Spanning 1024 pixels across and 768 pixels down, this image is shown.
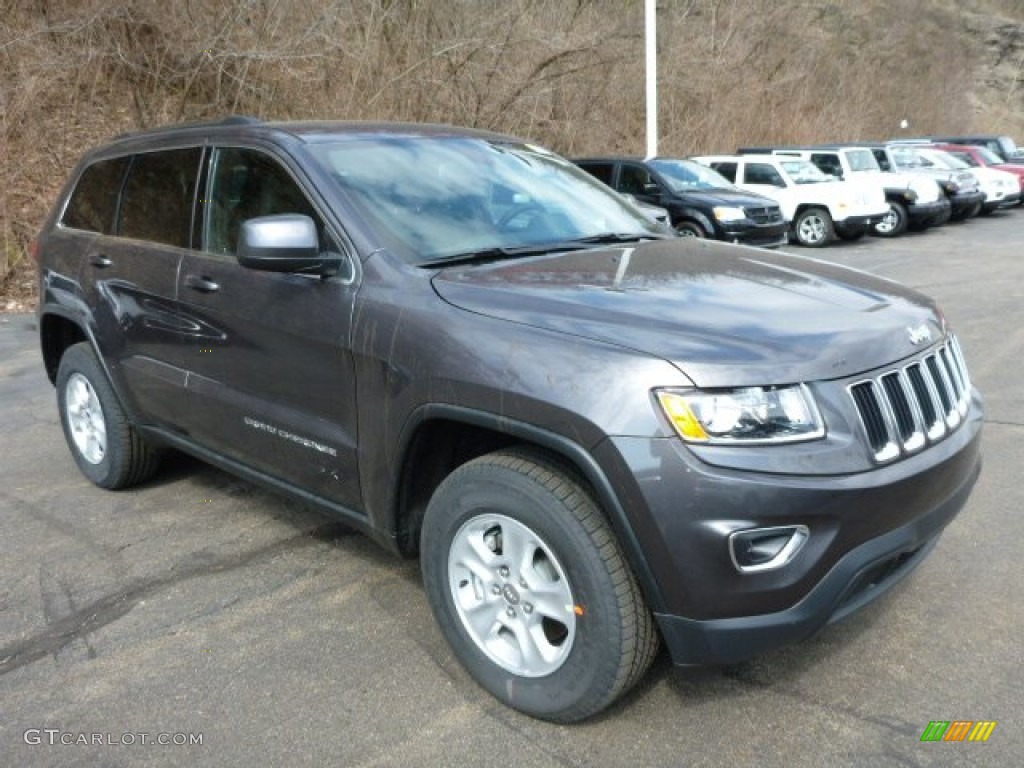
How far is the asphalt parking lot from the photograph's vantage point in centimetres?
269

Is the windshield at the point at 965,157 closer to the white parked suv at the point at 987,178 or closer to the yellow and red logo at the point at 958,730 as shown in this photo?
the white parked suv at the point at 987,178

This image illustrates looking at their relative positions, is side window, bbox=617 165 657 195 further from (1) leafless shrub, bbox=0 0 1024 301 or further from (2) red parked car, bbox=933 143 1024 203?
(2) red parked car, bbox=933 143 1024 203

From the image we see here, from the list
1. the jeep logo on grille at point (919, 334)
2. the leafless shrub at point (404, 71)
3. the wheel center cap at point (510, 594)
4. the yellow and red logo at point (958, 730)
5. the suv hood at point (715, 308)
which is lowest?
the yellow and red logo at point (958, 730)

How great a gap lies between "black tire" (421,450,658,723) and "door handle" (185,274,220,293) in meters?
1.43

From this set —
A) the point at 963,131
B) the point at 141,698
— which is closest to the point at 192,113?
the point at 141,698

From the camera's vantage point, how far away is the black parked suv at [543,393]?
2.41 m

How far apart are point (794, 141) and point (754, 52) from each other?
3.16 m

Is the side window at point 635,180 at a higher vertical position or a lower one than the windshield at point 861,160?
lower

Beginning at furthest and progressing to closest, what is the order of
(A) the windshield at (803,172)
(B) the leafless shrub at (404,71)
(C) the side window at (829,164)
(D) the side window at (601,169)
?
(C) the side window at (829,164)
(A) the windshield at (803,172)
(D) the side window at (601,169)
(B) the leafless shrub at (404,71)

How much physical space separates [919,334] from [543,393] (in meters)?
1.24

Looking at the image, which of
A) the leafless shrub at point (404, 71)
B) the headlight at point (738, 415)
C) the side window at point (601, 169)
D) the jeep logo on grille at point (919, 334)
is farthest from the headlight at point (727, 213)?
the headlight at point (738, 415)

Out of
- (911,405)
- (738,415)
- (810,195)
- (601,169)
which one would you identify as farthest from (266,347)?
(810,195)

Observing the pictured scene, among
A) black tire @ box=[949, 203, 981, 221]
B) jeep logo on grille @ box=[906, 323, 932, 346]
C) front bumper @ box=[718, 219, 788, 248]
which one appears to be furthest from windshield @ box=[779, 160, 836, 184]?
jeep logo on grille @ box=[906, 323, 932, 346]

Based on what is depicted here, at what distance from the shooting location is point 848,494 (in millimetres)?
2412
